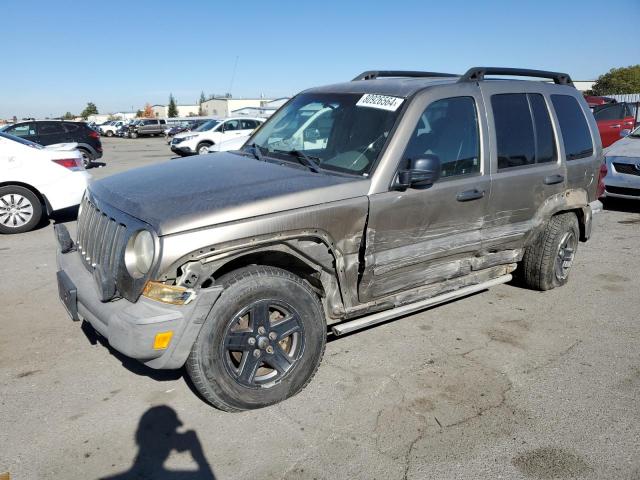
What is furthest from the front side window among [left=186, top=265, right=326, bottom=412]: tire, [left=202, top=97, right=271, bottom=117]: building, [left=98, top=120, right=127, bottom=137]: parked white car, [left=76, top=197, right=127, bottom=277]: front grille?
[left=202, top=97, right=271, bottom=117]: building

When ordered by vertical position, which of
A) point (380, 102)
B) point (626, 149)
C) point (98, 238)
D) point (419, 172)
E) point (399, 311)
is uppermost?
point (380, 102)

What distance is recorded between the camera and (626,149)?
9352 mm

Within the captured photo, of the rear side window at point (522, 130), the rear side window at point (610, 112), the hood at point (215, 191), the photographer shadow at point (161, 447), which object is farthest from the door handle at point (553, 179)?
the rear side window at point (610, 112)

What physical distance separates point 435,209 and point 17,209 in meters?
Answer: 6.49

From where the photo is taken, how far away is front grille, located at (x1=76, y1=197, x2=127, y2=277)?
3.12m

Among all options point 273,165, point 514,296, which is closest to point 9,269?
point 273,165

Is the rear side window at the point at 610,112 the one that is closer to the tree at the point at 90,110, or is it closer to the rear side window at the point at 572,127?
the rear side window at the point at 572,127

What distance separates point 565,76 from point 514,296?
218 centimetres

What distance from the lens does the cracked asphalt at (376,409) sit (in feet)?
9.22

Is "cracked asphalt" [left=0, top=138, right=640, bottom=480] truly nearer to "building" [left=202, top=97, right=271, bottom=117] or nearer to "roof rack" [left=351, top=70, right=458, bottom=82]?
"roof rack" [left=351, top=70, right=458, bottom=82]

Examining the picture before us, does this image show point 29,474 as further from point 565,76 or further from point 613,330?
point 565,76

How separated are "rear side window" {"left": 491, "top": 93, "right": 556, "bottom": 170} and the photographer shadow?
9.83ft

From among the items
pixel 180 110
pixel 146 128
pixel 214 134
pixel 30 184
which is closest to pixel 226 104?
pixel 146 128

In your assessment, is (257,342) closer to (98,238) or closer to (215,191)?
(215,191)
